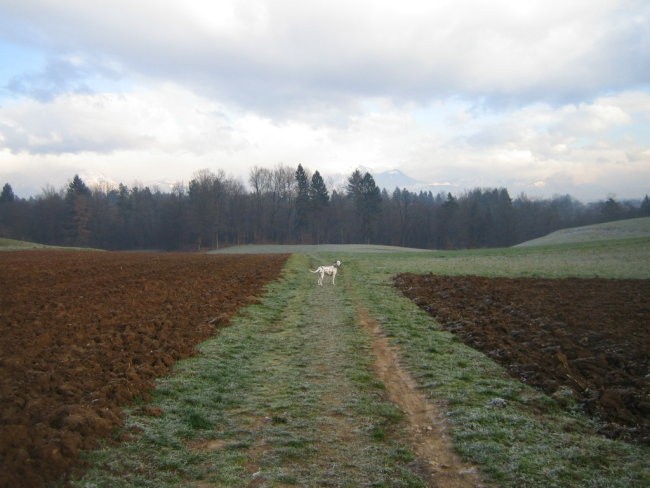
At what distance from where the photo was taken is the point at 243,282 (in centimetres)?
2297

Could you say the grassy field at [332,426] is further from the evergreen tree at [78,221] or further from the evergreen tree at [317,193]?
the evergreen tree at [78,221]

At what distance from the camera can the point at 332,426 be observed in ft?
22.3

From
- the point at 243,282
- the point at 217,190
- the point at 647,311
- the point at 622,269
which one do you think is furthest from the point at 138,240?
the point at 647,311

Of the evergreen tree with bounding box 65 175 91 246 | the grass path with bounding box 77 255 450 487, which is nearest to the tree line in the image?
the evergreen tree with bounding box 65 175 91 246

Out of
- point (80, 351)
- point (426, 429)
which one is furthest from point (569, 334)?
point (80, 351)

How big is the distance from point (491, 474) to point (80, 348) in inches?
332

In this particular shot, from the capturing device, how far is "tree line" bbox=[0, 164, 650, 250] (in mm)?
97625

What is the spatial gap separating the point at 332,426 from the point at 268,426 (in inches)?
37.8

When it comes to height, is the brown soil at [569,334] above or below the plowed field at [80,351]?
below

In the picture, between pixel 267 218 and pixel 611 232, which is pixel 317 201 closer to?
pixel 267 218

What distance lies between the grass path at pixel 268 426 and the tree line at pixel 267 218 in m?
86.9

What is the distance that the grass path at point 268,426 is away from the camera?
539 centimetres

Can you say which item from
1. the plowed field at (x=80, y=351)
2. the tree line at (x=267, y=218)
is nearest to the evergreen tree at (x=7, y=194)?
the tree line at (x=267, y=218)

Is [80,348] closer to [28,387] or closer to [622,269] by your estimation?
[28,387]
